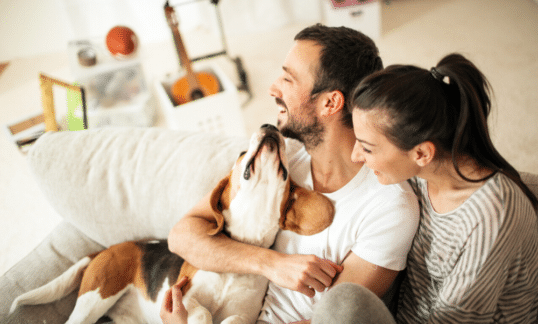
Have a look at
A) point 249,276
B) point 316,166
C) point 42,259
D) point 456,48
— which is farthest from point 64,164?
point 456,48

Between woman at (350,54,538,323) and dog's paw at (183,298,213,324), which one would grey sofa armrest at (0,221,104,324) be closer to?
dog's paw at (183,298,213,324)

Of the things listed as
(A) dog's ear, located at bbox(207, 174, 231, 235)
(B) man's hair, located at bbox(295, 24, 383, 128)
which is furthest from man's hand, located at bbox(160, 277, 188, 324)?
(B) man's hair, located at bbox(295, 24, 383, 128)

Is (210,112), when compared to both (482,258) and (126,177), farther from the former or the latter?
(482,258)

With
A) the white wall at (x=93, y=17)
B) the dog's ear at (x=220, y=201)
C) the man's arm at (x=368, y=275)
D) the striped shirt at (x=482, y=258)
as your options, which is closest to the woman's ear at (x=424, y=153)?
the striped shirt at (x=482, y=258)

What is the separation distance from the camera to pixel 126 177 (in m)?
1.54

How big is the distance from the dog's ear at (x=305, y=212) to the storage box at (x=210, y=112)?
1277mm

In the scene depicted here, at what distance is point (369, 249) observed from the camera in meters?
1.13

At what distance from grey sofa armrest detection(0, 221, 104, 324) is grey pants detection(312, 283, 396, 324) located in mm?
1031

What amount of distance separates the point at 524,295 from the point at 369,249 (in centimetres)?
43

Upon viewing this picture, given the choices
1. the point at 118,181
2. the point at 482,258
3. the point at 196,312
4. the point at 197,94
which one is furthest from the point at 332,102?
A: the point at 197,94

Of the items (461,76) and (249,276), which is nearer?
(461,76)

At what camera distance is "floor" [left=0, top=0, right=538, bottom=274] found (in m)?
2.49

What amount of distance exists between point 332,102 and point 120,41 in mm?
2084

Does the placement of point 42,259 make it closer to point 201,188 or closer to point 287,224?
point 201,188
